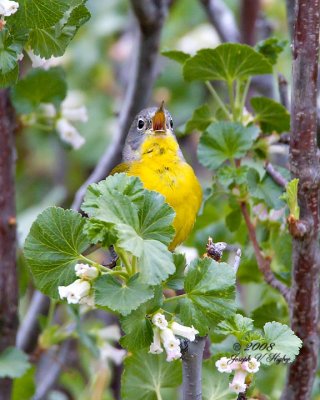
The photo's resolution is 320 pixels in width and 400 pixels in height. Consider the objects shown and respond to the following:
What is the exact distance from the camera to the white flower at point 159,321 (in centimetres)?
171

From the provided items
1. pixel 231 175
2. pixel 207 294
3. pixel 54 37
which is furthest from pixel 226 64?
pixel 207 294

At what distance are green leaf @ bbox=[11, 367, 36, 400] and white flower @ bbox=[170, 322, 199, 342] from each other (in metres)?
1.31

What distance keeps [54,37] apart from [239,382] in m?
0.80

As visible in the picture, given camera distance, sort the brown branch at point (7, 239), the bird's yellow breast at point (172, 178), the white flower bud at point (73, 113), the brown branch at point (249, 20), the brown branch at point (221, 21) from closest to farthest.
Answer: the bird's yellow breast at point (172, 178) < the brown branch at point (7, 239) < the white flower bud at point (73, 113) < the brown branch at point (221, 21) < the brown branch at point (249, 20)

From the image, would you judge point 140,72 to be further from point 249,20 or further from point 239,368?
point 239,368

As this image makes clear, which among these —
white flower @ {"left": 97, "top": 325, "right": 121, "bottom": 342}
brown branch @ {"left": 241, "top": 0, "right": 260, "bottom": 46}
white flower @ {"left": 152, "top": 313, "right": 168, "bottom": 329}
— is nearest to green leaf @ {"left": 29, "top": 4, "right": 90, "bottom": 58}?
white flower @ {"left": 152, "top": 313, "right": 168, "bottom": 329}

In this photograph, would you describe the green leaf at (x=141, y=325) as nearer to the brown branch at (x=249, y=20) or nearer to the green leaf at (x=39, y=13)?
the green leaf at (x=39, y=13)

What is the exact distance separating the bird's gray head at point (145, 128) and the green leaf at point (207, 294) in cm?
143

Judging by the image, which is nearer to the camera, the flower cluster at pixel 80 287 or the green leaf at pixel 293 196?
the flower cluster at pixel 80 287

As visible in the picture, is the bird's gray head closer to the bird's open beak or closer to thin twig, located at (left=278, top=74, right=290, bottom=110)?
the bird's open beak

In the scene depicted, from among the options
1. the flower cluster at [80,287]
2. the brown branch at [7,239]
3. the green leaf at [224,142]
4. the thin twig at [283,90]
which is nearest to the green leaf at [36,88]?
the brown branch at [7,239]

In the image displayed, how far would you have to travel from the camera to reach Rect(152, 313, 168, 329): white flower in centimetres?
171

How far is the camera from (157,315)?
1725 millimetres

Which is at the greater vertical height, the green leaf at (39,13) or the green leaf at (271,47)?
the green leaf at (39,13)
